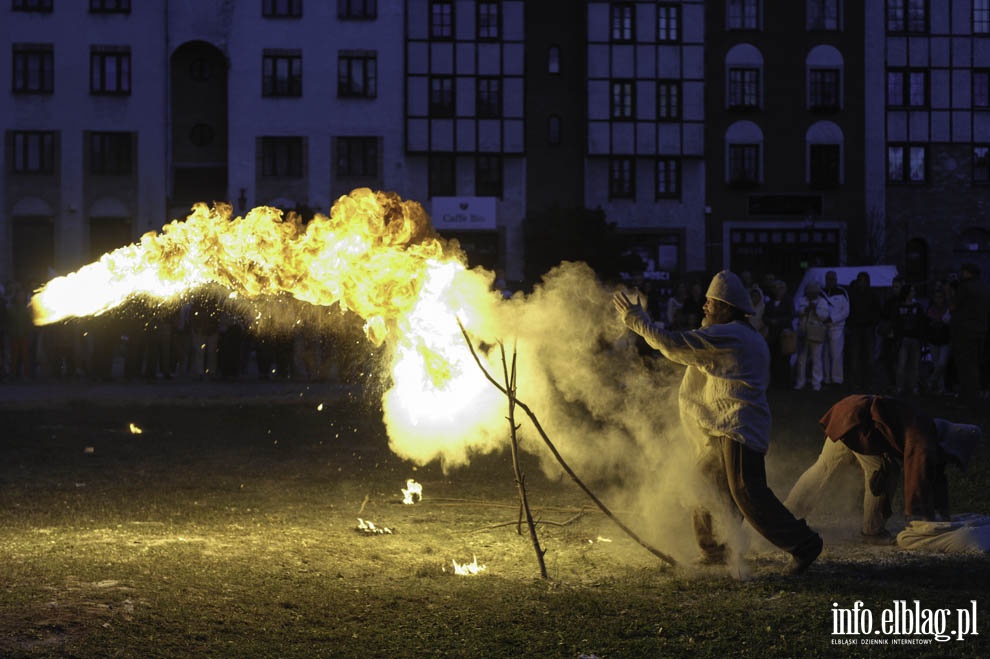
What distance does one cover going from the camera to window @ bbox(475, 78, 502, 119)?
41.0 metres

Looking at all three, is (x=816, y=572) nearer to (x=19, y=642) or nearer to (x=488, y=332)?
(x=488, y=332)

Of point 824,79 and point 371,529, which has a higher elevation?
point 824,79

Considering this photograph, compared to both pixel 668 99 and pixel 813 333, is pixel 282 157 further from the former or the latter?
pixel 813 333

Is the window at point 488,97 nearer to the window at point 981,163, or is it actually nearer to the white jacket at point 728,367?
Result: the window at point 981,163

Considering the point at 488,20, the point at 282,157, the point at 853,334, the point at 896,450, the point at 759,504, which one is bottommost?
the point at 759,504

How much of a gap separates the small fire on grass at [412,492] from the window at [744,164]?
34.3m

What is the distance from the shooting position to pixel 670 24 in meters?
41.6

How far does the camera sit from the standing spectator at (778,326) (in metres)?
18.6

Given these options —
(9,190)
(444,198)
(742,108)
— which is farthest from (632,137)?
(9,190)

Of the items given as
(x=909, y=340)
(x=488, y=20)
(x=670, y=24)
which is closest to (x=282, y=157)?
(x=488, y=20)

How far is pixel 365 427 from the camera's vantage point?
47.2 feet

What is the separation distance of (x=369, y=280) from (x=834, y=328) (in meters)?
12.7

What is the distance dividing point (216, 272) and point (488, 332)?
288cm

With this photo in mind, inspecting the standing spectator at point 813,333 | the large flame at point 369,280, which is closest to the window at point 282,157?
the standing spectator at point 813,333
